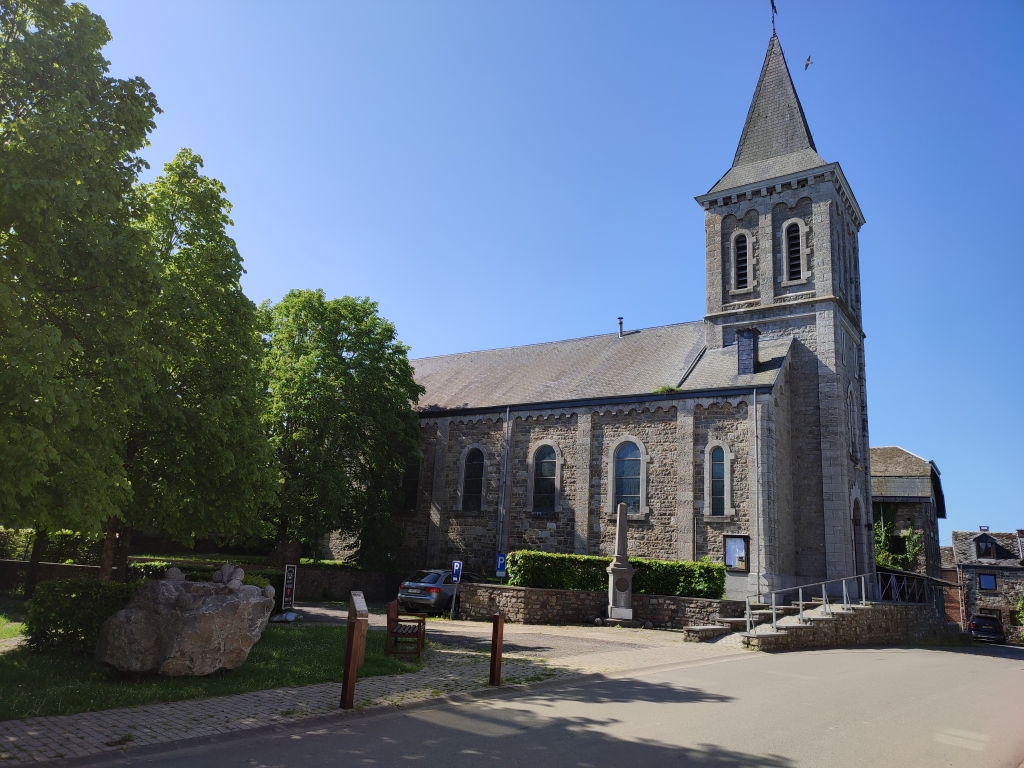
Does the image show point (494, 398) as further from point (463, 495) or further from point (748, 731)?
point (748, 731)

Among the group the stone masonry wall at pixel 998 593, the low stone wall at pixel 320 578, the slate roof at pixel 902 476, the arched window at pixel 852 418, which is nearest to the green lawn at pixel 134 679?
the low stone wall at pixel 320 578

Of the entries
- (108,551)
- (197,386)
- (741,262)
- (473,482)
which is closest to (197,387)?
(197,386)

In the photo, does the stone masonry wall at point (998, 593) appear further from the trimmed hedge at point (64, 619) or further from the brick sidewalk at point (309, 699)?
the trimmed hedge at point (64, 619)

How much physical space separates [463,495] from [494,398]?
14.1 ft

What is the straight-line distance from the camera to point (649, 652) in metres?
13.9

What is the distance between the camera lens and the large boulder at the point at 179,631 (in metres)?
8.36

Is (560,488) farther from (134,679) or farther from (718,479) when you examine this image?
(134,679)

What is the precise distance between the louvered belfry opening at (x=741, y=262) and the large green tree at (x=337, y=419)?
13.3m

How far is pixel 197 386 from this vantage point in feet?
40.7

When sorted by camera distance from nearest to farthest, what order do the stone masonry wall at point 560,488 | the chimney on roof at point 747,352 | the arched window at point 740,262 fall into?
1. the chimney on roof at point 747,352
2. the stone masonry wall at point 560,488
3. the arched window at point 740,262

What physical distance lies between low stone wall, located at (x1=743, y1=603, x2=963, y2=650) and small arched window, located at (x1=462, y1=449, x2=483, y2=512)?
13.8 m

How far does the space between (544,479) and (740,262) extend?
11.4 metres

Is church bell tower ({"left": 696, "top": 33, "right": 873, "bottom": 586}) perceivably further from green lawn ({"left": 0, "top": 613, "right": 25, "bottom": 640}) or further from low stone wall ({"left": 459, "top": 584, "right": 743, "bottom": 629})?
green lawn ({"left": 0, "top": 613, "right": 25, "bottom": 640})

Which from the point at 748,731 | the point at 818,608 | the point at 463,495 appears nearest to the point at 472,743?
the point at 748,731
